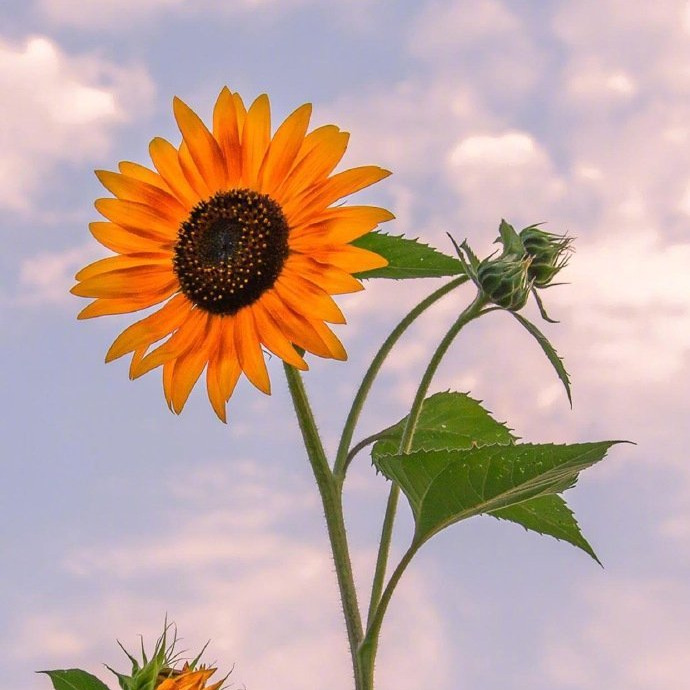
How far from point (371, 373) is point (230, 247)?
294mm

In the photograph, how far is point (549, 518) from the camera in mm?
1776

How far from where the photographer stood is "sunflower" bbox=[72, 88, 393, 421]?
1574 millimetres

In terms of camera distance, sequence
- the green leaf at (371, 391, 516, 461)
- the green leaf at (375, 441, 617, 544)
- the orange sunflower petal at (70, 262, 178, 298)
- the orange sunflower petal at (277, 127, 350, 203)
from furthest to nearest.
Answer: the green leaf at (371, 391, 516, 461), the orange sunflower petal at (70, 262, 178, 298), the orange sunflower petal at (277, 127, 350, 203), the green leaf at (375, 441, 617, 544)

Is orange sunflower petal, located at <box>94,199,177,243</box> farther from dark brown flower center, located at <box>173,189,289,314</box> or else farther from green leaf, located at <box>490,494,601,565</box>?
green leaf, located at <box>490,494,601,565</box>

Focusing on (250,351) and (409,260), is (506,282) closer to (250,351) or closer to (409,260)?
(409,260)

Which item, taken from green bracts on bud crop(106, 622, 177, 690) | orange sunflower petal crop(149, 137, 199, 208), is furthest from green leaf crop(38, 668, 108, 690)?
orange sunflower petal crop(149, 137, 199, 208)

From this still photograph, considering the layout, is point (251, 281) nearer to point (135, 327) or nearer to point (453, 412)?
point (135, 327)

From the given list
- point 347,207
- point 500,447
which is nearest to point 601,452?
point 500,447

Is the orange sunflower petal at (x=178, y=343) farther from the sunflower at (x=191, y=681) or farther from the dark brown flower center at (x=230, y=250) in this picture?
the sunflower at (x=191, y=681)

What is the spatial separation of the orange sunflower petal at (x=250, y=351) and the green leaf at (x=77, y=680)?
0.57m

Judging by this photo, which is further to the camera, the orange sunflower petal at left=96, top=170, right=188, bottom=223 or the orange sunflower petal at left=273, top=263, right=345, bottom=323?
the orange sunflower petal at left=96, top=170, right=188, bottom=223

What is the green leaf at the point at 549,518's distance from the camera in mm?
1760

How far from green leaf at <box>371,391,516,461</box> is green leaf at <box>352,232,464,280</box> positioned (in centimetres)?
27

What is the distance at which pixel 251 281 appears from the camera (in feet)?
5.51
